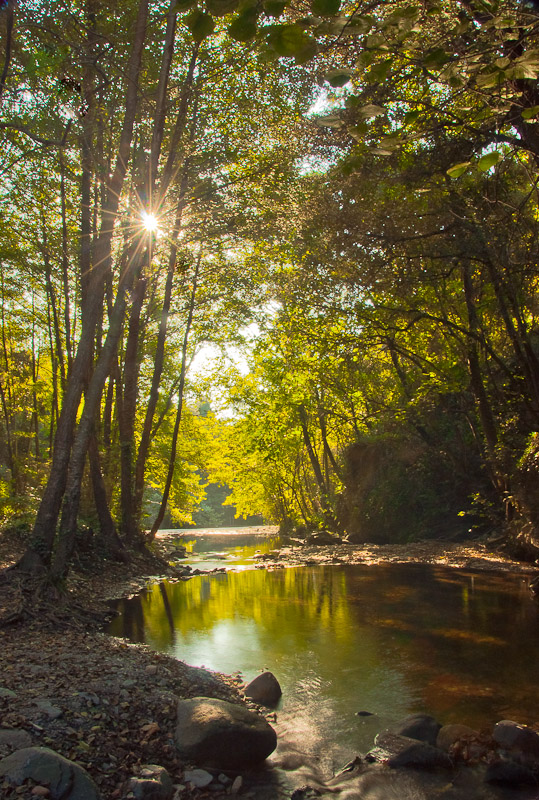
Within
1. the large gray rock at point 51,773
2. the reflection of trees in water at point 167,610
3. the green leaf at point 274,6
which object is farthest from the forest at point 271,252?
the large gray rock at point 51,773

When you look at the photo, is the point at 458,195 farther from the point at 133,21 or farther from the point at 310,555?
the point at 310,555

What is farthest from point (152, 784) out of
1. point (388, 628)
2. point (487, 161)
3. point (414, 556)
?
point (414, 556)

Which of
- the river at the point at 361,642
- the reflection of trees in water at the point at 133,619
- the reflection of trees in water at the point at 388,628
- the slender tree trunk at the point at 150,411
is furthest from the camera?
the slender tree trunk at the point at 150,411

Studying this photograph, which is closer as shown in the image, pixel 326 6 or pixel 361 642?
pixel 326 6

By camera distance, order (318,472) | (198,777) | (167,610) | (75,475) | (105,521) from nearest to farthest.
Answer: (198,777)
(75,475)
(167,610)
(105,521)
(318,472)

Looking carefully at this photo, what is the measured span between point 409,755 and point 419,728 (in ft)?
1.26

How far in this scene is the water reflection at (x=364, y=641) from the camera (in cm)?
602

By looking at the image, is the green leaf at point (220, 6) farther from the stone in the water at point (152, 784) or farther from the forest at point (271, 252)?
the stone in the water at point (152, 784)

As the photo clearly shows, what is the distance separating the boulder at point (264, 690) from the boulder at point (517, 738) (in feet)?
7.89

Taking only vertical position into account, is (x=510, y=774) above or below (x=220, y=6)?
below

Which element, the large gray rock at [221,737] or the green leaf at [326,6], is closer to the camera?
the green leaf at [326,6]

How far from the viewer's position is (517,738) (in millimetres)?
4859

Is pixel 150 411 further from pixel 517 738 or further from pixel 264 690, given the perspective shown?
pixel 517 738

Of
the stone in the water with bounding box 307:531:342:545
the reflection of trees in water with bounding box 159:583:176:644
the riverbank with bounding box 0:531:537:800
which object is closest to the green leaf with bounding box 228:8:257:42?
the riverbank with bounding box 0:531:537:800
